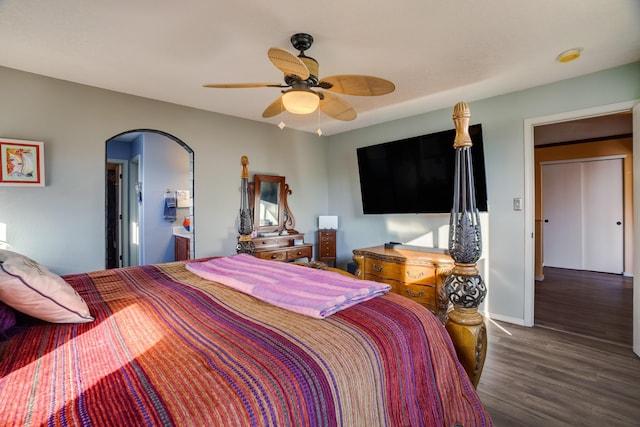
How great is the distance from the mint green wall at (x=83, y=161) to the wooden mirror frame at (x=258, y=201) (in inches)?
9.7

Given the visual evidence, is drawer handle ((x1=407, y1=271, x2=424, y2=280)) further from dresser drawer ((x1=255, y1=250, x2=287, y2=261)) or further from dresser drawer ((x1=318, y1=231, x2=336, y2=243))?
dresser drawer ((x1=318, y1=231, x2=336, y2=243))

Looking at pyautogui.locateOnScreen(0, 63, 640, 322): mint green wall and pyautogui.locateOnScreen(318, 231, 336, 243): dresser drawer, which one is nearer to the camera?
pyautogui.locateOnScreen(0, 63, 640, 322): mint green wall

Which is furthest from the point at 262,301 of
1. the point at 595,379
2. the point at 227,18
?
the point at 595,379

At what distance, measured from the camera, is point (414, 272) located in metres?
3.15

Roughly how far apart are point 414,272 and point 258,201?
7.40 ft

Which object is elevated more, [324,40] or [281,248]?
[324,40]

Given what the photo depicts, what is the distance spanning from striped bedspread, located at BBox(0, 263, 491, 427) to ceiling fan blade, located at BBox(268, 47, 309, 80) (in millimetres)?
1267

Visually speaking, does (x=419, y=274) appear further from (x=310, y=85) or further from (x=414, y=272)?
(x=310, y=85)

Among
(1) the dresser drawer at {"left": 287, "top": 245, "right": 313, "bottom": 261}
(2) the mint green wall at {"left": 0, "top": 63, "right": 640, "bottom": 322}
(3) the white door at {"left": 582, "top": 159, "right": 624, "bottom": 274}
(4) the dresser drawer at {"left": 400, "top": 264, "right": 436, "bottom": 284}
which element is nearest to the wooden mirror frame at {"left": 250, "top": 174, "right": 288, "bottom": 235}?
(2) the mint green wall at {"left": 0, "top": 63, "right": 640, "bottom": 322}

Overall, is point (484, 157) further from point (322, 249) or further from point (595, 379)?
point (322, 249)

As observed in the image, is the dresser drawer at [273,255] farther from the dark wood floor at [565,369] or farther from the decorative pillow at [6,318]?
the decorative pillow at [6,318]

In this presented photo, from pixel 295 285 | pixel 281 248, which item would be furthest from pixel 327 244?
pixel 295 285

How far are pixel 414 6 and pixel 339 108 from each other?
82cm

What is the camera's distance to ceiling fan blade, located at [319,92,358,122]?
2.30 meters
